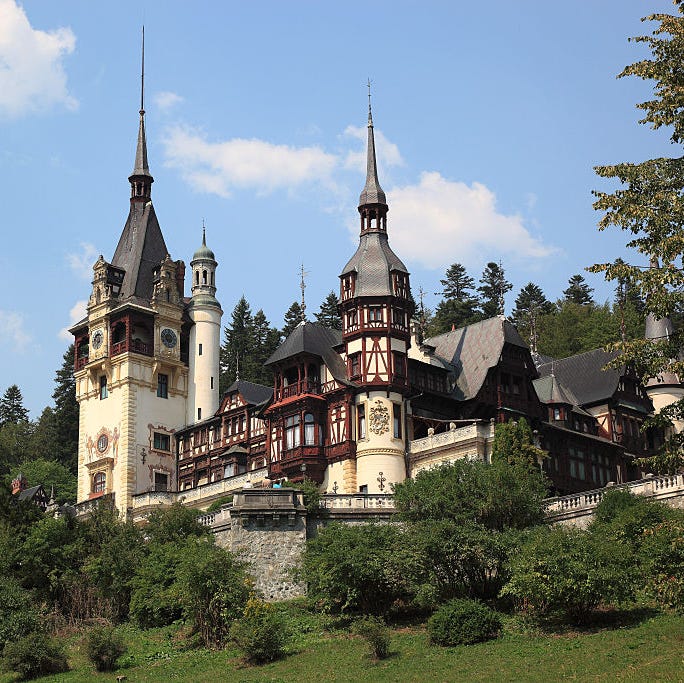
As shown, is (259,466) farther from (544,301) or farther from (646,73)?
(544,301)

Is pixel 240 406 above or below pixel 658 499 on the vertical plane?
above

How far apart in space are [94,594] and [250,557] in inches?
265

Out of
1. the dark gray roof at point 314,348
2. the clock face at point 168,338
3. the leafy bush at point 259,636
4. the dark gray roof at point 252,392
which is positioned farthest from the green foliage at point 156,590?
the clock face at point 168,338

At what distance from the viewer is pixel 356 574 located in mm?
43531

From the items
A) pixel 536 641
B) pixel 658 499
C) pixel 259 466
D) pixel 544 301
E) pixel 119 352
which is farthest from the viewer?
pixel 544 301

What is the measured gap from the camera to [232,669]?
4016 cm

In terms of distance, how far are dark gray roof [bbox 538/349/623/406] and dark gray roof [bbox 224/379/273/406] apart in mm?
17205

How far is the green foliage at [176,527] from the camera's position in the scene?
5150 cm

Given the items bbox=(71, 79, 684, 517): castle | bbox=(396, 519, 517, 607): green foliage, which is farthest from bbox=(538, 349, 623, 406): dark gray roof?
bbox=(396, 519, 517, 607): green foliage

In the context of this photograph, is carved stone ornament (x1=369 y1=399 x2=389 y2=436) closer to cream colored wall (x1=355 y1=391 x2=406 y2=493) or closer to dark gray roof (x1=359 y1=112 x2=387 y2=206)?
cream colored wall (x1=355 y1=391 x2=406 y2=493)

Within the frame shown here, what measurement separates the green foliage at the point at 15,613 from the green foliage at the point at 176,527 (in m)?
5.89

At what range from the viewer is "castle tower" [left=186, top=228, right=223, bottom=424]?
265ft

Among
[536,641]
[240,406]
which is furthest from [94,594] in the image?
[240,406]

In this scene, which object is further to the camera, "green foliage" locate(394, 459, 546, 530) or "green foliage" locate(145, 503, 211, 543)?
"green foliage" locate(145, 503, 211, 543)
